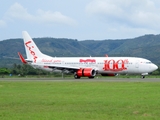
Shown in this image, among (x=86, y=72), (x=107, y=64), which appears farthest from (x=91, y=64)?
(x=86, y=72)

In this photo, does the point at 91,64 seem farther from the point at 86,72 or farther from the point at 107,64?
the point at 86,72

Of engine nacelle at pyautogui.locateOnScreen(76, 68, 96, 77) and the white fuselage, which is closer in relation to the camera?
the white fuselage

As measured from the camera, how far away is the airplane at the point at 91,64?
65.4 m

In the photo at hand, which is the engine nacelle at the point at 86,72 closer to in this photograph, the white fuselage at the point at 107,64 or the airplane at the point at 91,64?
the airplane at the point at 91,64

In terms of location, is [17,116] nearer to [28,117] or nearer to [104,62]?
[28,117]

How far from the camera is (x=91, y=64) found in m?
70.1

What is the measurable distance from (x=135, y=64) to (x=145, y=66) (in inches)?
57.6

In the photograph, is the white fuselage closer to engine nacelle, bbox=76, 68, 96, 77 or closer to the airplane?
the airplane

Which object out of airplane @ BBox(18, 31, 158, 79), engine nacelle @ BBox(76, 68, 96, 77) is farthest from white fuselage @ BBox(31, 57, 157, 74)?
engine nacelle @ BBox(76, 68, 96, 77)

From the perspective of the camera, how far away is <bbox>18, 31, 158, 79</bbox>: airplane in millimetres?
65438

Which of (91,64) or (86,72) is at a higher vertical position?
(91,64)

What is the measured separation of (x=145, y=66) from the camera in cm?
6494

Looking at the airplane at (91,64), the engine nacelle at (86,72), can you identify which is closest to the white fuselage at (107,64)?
the airplane at (91,64)

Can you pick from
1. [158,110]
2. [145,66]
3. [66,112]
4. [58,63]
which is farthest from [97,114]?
[58,63]
